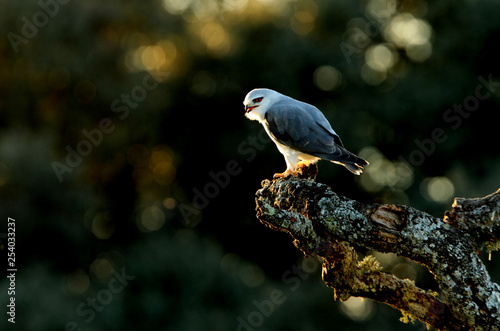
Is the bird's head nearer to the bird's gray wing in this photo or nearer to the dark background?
the bird's gray wing

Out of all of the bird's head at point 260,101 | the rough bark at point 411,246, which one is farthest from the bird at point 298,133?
the rough bark at point 411,246

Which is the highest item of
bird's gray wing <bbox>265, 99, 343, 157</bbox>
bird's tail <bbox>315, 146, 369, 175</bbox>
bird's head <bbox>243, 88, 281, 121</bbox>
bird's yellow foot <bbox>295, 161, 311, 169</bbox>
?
bird's head <bbox>243, 88, 281, 121</bbox>

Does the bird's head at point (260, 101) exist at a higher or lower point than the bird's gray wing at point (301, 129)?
higher

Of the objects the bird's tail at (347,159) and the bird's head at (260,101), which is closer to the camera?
the bird's tail at (347,159)

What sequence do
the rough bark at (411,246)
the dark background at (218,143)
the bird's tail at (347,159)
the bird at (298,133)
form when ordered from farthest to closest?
the dark background at (218,143), the bird at (298,133), the bird's tail at (347,159), the rough bark at (411,246)

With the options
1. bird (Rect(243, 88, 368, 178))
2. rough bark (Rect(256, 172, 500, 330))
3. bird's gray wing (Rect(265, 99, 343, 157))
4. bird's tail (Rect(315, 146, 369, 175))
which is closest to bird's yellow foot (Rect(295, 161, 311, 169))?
bird (Rect(243, 88, 368, 178))

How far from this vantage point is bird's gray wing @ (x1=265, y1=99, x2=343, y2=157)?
6.89 m

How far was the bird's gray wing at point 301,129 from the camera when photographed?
689 cm

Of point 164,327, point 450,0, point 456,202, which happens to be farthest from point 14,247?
point 450,0

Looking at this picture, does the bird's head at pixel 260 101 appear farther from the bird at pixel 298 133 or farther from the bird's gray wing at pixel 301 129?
the bird's gray wing at pixel 301 129

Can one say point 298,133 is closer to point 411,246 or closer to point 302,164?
point 302,164

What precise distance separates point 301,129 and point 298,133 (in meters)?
0.07

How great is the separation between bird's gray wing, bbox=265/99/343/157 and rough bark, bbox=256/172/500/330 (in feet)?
7.33

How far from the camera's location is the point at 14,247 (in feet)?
43.9
